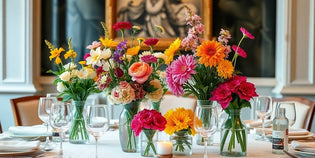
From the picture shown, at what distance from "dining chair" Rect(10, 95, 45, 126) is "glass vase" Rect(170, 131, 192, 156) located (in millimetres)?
1481

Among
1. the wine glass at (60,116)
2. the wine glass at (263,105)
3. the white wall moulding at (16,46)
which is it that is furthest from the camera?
the white wall moulding at (16,46)

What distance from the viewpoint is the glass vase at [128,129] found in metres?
1.80

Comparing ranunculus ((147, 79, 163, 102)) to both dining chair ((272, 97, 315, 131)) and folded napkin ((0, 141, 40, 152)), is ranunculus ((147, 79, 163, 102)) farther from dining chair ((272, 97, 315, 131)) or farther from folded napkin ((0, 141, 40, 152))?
dining chair ((272, 97, 315, 131))

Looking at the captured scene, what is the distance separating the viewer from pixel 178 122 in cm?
172

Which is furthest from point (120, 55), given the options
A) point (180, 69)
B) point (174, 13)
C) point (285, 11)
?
point (285, 11)

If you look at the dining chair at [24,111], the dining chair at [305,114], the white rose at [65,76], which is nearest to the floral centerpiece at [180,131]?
A: the white rose at [65,76]

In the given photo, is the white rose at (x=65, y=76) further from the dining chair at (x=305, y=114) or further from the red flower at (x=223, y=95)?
the dining chair at (x=305, y=114)

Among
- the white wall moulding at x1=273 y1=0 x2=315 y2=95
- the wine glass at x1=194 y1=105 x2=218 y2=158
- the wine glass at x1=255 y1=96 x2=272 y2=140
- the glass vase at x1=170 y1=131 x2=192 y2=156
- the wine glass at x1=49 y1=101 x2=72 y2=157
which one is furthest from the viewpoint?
the white wall moulding at x1=273 y1=0 x2=315 y2=95

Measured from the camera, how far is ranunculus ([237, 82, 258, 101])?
169 cm

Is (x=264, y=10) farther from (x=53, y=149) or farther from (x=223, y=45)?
(x=53, y=149)

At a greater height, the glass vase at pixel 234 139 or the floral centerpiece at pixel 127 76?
the floral centerpiece at pixel 127 76

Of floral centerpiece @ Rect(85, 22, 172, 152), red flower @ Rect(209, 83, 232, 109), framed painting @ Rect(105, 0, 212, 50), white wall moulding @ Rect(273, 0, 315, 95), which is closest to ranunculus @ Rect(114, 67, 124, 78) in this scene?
floral centerpiece @ Rect(85, 22, 172, 152)

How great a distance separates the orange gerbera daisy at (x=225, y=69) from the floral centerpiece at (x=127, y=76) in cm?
22

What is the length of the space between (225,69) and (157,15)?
2.17 meters
